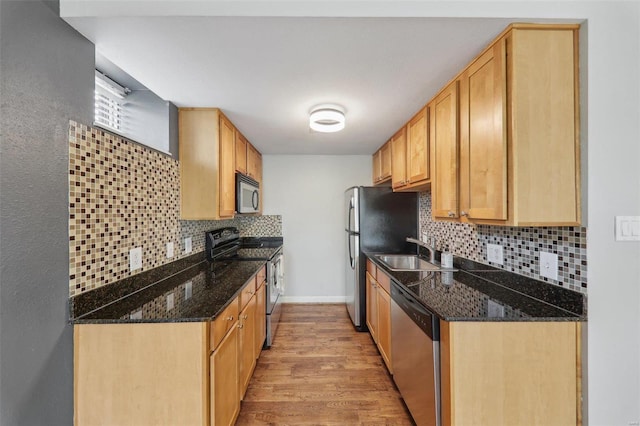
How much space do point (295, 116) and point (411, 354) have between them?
2015 millimetres

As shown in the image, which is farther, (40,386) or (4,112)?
(40,386)

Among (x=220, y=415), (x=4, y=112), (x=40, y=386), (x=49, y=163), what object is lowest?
(x=220, y=415)

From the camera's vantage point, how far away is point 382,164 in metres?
3.58

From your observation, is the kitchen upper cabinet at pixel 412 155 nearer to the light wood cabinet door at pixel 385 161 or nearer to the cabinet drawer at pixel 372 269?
the light wood cabinet door at pixel 385 161

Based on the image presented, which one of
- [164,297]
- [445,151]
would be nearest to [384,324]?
[445,151]

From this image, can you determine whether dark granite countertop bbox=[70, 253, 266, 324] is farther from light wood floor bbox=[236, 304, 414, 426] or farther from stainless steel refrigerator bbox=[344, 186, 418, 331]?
stainless steel refrigerator bbox=[344, 186, 418, 331]

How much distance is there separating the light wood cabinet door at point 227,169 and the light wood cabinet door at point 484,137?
1860 mm

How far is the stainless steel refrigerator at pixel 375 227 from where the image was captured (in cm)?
319

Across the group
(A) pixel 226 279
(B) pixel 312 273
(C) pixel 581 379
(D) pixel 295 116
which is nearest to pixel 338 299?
(B) pixel 312 273

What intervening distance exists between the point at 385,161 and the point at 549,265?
2.21m

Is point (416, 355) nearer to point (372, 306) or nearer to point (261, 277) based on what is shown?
point (372, 306)

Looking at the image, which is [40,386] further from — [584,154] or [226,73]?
[584,154]
